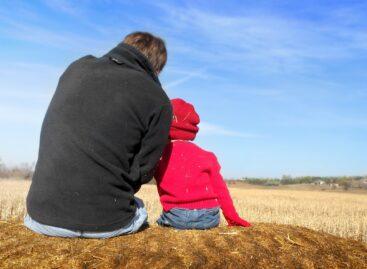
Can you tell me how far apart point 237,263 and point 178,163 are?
59.0 inches

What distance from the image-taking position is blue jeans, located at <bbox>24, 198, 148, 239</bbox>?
3.79 metres

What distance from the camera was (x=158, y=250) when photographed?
364 centimetres

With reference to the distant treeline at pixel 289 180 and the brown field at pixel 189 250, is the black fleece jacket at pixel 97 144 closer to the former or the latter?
the brown field at pixel 189 250

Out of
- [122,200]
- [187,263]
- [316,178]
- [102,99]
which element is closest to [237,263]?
[187,263]

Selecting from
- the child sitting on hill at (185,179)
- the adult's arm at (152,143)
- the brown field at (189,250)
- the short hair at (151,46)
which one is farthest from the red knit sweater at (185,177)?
the short hair at (151,46)

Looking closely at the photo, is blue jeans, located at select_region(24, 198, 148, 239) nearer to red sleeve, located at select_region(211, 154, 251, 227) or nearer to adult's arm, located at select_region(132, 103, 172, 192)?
adult's arm, located at select_region(132, 103, 172, 192)

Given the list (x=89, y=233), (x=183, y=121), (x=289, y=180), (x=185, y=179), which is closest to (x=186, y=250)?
(x=89, y=233)

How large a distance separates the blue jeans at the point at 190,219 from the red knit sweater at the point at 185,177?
0.16ft

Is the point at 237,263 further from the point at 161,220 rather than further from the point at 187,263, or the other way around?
the point at 161,220

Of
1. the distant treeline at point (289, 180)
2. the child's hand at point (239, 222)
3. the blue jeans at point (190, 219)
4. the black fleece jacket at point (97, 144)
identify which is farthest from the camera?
the distant treeline at point (289, 180)

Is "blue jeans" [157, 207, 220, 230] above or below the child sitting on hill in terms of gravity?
below

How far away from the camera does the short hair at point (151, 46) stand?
4.22 m

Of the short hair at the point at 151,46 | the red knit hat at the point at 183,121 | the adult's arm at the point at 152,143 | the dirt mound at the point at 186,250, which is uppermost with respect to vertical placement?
the short hair at the point at 151,46

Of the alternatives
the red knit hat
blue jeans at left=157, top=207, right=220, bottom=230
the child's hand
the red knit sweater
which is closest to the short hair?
the red knit hat
